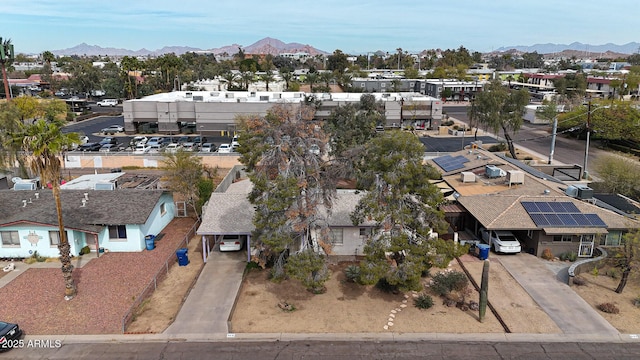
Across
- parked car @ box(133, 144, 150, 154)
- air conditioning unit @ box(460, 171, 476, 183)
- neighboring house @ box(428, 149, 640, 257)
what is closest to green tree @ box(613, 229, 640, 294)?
neighboring house @ box(428, 149, 640, 257)

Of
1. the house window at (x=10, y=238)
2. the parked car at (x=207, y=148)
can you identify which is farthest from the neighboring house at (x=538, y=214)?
the parked car at (x=207, y=148)

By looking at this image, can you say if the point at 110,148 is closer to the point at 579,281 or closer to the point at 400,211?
the point at 400,211

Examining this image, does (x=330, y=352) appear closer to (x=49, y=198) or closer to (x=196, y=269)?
(x=196, y=269)

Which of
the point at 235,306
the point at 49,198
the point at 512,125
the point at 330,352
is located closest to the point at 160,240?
the point at 49,198

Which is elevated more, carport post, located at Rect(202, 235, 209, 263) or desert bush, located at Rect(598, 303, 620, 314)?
carport post, located at Rect(202, 235, 209, 263)

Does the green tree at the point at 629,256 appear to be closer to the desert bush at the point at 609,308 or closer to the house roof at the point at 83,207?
the desert bush at the point at 609,308

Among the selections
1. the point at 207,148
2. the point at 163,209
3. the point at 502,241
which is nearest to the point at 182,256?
the point at 163,209

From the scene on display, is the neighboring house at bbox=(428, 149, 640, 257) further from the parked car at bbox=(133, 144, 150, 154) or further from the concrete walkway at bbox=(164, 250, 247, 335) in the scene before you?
the parked car at bbox=(133, 144, 150, 154)
